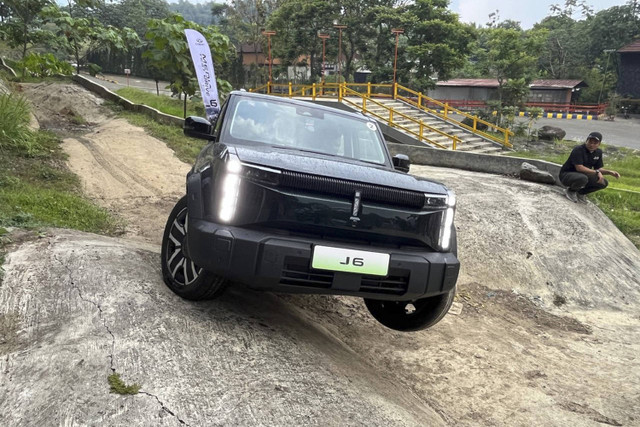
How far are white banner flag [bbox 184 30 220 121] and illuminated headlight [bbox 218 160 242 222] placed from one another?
6.12 metres

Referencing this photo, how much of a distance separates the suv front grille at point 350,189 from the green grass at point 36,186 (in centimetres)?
320

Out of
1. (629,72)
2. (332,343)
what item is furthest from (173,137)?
(629,72)

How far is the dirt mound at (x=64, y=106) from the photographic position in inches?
568

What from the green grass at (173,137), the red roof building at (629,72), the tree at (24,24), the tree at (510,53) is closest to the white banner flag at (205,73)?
the green grass at (173,137)

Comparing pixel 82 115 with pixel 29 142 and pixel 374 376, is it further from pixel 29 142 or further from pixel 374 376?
pixel 374 376

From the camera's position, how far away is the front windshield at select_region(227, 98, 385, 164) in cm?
410

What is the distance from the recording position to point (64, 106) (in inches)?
669

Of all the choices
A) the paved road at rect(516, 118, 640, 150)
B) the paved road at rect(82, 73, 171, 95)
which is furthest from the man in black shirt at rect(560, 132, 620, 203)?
the paved road at rect(82, 73, 171, 95)

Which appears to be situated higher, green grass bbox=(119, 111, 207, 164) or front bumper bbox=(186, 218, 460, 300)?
front bumper bbox=(186, 218, 460, 300)

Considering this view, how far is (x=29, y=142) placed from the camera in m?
8.34

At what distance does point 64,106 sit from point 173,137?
6783mm

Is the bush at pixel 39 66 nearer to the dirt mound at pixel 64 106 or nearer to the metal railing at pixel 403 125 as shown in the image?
the dirt mound at pixel 64 106

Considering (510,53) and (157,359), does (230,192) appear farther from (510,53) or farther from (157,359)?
(510,53)

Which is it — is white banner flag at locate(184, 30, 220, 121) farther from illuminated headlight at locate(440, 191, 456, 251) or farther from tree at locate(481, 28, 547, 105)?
tree at locate(481, 28, 547, 105)
